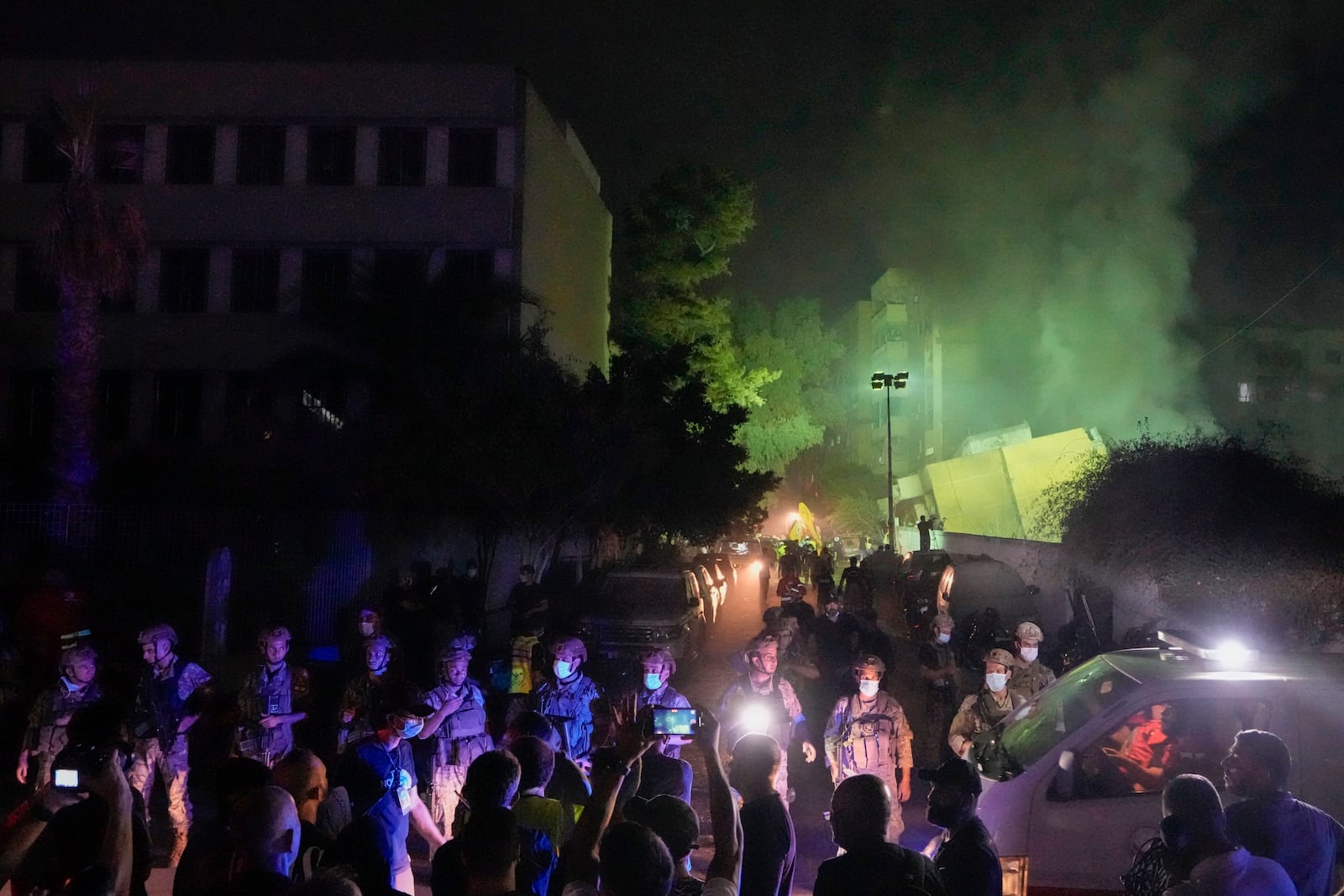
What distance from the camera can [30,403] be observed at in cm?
2455

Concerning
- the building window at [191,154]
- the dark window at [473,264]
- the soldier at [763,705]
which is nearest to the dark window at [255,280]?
the building window at [191,154]

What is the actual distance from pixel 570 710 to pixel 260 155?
23867 mm

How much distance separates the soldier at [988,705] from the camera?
6.27 m

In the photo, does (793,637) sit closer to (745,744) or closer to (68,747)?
(745,744)

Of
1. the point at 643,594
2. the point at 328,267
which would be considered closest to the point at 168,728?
the point at 643,594

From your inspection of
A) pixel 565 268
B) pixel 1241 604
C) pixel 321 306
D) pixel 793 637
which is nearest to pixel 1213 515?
pixel 1241 604

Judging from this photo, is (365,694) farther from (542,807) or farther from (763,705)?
(542,807)

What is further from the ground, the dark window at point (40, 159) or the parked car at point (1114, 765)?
the dark window at point (40, 159)

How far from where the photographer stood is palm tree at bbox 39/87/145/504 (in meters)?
16.6

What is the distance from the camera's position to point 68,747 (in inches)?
142

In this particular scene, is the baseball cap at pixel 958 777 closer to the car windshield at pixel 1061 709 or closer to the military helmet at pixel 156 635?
the car windshield at pixel 1061 709

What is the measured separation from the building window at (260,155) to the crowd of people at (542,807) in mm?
22134

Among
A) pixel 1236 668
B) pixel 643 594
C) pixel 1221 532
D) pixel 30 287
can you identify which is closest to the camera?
pixel 1236 668

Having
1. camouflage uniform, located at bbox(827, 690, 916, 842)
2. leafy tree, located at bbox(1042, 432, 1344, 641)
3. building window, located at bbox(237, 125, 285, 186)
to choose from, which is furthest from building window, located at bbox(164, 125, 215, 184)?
camouflage uniform, located at bbox(827, 690, 916, 842)
